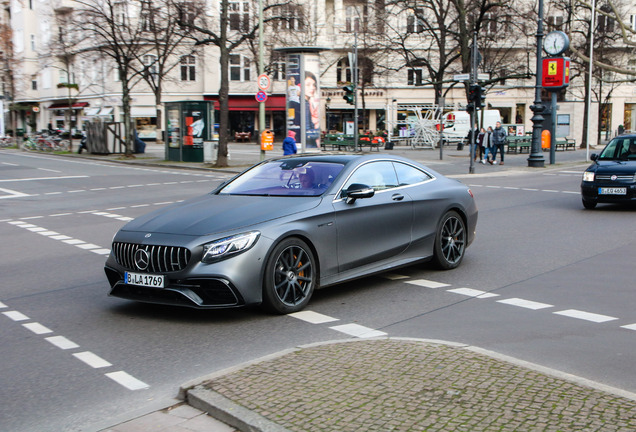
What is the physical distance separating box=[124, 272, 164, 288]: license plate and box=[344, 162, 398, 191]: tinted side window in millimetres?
2212

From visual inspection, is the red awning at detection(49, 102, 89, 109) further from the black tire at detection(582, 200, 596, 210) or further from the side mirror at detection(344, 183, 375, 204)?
the side mirror at detection(344, 183, 375, 204)

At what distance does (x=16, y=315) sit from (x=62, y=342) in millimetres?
1202

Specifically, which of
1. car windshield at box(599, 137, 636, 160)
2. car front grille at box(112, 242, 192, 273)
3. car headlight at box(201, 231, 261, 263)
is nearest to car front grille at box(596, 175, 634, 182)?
car windshield at box(599, 137, 636, 160)

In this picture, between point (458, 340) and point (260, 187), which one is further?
point (260, 187)

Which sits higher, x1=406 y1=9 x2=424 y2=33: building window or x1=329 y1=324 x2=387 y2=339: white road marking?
x1=406 y1=9 x2=424 y2=33: building window

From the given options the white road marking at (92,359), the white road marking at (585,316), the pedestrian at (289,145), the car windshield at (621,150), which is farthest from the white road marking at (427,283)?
the pedestrian at (289,145)

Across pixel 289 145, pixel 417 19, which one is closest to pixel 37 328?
pixel 289 145

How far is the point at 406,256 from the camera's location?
8.02 metres

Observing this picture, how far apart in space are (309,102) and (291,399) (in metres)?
24.9

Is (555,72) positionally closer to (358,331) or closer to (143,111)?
(358,331)

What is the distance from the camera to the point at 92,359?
17.7ft

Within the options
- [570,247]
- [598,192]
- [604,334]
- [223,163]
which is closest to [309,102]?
[223,163]

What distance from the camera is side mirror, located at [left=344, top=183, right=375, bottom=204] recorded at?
7.13 metres

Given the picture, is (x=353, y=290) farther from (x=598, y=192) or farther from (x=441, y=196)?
(x=598, y=192)
